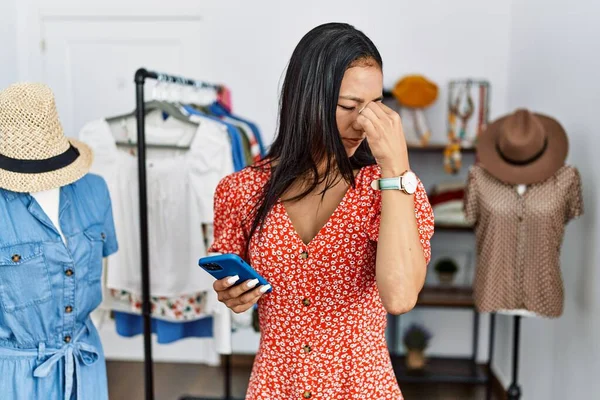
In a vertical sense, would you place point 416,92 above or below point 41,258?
above

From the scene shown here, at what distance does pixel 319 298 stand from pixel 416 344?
255 cm

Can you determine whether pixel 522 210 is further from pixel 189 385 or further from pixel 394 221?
pixel 189 385

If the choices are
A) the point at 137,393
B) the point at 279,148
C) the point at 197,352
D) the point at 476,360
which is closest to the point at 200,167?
the point at 279,148

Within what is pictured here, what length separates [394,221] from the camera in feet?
3.87

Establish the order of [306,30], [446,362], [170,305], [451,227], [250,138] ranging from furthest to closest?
[446,362] < [306,30] < [451,227] < [250,138] < [170,305]

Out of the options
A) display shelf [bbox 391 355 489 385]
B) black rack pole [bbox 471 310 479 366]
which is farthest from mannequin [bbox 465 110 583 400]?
black rack pole [bbox 471 310 479 366]

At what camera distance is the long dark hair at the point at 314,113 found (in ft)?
4.07

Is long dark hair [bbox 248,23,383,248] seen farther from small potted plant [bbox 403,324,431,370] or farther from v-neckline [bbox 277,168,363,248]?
small potted plant [bbox 403,324,431,370]

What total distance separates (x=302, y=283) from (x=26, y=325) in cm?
77

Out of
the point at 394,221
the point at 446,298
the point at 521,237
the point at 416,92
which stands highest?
the point at 416,92

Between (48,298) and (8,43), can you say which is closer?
(48,298)

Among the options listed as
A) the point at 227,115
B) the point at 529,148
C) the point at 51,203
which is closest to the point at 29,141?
the point at 51,203

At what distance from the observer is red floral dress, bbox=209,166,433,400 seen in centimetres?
131

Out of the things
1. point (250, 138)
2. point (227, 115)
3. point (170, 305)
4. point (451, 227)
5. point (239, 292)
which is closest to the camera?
point (239, 292)
